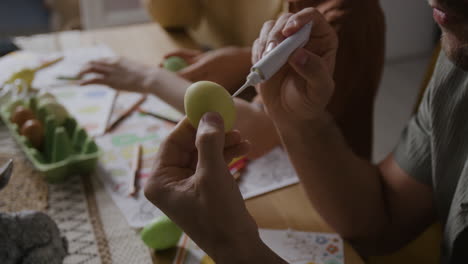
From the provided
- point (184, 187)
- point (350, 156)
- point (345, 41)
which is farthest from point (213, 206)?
point (345, 41)

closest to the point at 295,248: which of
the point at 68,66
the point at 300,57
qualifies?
the point at 300,57

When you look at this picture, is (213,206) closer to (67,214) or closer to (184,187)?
(184,187)

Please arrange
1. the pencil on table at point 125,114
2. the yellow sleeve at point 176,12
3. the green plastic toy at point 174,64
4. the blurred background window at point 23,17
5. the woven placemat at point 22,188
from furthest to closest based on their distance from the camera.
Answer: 1. the blurred background window at point 23,17
2. the yellow sleeve at point 176,12
3. the green plastic toy at point 174,64
4. the pencil on table at point 125,114
5. the woven placemat at point 22,188

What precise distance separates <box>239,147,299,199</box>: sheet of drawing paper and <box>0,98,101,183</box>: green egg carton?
252mm

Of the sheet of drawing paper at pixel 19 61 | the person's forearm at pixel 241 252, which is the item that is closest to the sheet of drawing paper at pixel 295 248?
the person's forearm at pixel 241 252

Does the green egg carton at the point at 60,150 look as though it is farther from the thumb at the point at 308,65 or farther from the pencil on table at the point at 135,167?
the thumb at the point at 308,65

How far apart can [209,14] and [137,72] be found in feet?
1.50

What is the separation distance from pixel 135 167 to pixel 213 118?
0.36m

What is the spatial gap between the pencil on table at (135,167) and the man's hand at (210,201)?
25 centimetres

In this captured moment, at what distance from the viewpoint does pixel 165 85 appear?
2.77 feet

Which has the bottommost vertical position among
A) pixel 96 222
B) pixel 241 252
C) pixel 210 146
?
pixel 96 222

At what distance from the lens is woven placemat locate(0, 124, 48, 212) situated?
1.99 feet

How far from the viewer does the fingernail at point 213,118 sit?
0.40 meters

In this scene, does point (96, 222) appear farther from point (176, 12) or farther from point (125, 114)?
point (176, 12)
